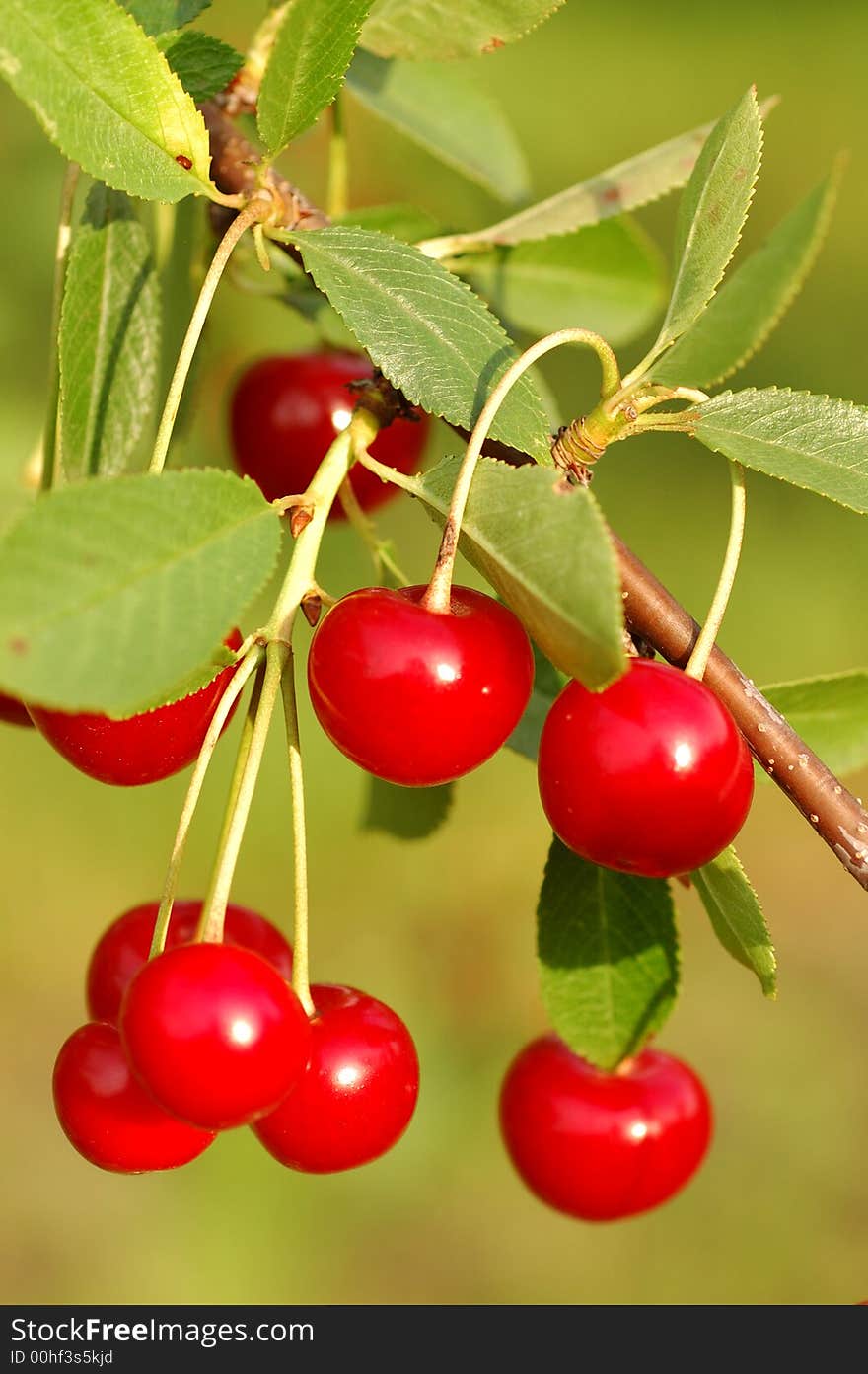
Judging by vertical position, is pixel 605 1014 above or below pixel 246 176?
below

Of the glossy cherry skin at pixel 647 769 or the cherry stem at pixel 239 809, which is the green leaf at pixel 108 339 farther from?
the glossy cherry skin at pixel 647 769

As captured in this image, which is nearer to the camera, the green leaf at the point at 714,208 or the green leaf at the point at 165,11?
the green leaf at the point at 714,208

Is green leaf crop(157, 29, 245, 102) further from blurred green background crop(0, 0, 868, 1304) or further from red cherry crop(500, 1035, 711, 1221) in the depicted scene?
blurred green background crop(0, 0, 868, 1304)

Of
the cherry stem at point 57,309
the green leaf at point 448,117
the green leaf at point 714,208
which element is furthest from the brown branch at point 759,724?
the green leaf at point 448,117

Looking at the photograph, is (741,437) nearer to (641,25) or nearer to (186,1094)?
(186,1094)

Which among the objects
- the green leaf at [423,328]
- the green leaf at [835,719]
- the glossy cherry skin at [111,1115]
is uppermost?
the green leaf at [423,328]
